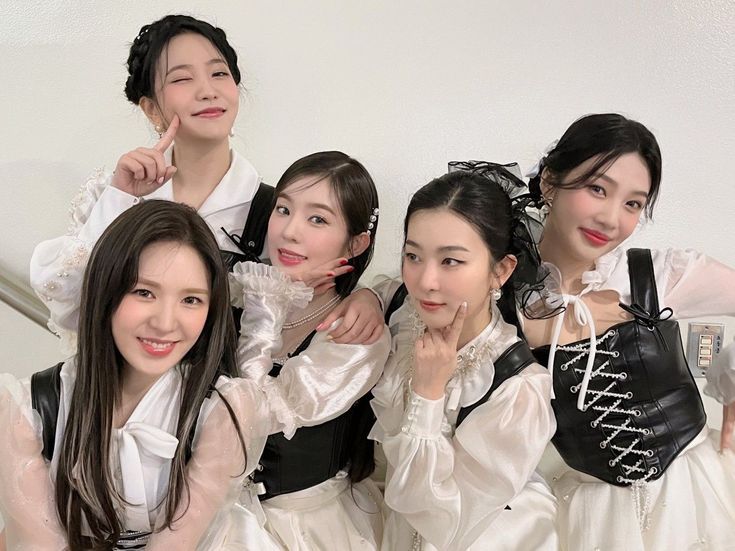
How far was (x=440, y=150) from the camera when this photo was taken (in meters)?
1.88

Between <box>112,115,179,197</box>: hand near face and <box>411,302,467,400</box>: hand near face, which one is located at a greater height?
<box>112,115,179,197</box>: hand near face

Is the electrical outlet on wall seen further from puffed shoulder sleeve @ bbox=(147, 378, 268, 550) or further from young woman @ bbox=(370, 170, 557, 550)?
puffed shoulder sleeve @ bbox=(147, 378, 268, 550)

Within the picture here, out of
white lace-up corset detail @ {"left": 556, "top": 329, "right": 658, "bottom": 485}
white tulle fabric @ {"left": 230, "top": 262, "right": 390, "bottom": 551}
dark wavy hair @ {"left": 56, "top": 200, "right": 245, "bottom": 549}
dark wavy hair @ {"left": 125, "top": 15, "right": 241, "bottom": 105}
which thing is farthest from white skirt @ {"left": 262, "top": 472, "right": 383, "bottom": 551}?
dark wavy hair @ {"left": 125, "top": 15, "right": 241, "bottom": 105}

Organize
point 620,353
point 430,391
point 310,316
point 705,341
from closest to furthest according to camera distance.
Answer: point 430,391 < point 620,353 < point 310,316 < point 705,341

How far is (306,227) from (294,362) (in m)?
0.27

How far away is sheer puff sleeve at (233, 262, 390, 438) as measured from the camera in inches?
52.5

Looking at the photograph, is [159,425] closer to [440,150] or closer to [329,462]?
[329,462]

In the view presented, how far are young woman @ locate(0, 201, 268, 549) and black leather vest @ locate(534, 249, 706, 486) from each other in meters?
0.63

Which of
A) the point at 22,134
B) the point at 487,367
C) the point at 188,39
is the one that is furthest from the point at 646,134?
the point at 22,134

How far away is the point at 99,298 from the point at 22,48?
1120 millimetres

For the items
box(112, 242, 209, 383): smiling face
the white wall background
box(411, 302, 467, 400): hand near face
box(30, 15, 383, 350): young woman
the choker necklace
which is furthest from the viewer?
the white wall background

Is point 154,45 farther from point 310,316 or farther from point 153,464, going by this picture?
point 153,464

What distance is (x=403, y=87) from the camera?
1.87 metres

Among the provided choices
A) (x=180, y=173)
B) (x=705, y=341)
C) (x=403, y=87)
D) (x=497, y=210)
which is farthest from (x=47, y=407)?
(x=705, y=341)
